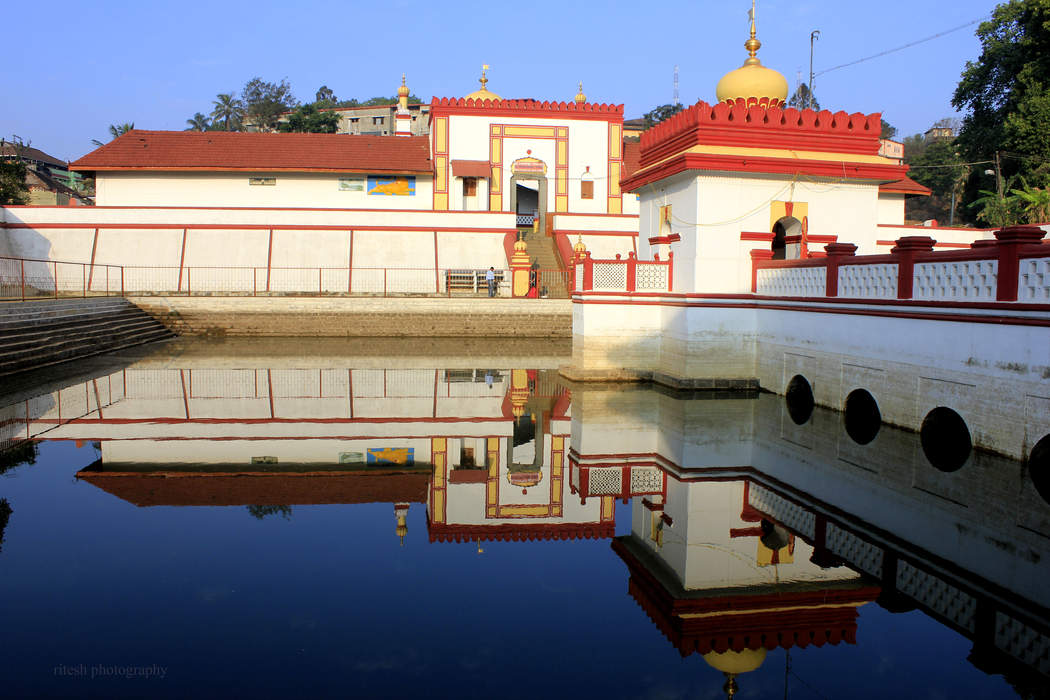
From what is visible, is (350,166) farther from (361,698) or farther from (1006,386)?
(361,698)

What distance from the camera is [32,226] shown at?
1047 inches

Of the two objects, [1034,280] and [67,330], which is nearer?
[1034,280]

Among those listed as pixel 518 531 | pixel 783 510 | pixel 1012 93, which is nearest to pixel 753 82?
pixel 783 510

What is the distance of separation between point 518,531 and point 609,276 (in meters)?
8.64

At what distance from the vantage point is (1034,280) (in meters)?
7.98

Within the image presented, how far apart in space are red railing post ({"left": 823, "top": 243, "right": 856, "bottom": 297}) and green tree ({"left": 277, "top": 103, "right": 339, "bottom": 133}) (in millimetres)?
52307

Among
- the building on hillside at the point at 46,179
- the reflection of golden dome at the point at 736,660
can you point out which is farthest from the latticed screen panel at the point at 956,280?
the building on hillside at the point at 46,179

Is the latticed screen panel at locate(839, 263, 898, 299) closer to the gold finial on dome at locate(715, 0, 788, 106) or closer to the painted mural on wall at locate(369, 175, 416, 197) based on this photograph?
the gold finial on dome at locate(715, 0, 788, 106)

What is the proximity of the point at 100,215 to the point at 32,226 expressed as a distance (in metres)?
2.21

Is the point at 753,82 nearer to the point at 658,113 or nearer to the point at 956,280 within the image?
the point at 956,280

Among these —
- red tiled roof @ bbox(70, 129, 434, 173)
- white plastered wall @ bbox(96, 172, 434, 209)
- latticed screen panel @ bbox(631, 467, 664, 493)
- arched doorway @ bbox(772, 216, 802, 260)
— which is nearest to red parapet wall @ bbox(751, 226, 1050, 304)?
arched doorway @ bbox(772, 216, 802, 260)

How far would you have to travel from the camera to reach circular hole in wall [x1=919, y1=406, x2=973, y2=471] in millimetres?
8729

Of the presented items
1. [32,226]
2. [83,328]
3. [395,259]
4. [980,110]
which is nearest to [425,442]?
[83,328]

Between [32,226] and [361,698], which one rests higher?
[32,226]
